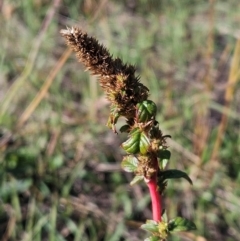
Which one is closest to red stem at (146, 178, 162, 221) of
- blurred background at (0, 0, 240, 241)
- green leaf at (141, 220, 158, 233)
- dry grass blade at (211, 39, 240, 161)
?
green leaf at (141, 220, 158, 233)

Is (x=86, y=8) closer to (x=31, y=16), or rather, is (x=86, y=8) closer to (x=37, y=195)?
(x=31, y=16)

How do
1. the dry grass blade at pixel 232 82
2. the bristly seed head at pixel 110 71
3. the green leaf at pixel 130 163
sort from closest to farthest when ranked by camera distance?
the bristly seed head at pixel 110 71
the green leaf at pixel 130 163
the dry grass blade at pixel 232 82

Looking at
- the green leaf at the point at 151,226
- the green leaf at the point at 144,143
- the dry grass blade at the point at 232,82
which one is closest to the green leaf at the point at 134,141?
the green leaf at the point at 144,143

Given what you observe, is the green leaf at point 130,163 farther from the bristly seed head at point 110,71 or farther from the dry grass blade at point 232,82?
the dry grass blade at point 232,82

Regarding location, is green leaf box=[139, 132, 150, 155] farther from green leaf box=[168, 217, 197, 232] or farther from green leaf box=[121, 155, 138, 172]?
green leaf box=[168, 217, 197, 232]

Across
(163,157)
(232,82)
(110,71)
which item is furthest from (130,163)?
(232,82)

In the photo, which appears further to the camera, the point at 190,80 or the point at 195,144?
the point at 190,80

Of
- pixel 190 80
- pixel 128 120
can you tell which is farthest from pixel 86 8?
pixel 128 120

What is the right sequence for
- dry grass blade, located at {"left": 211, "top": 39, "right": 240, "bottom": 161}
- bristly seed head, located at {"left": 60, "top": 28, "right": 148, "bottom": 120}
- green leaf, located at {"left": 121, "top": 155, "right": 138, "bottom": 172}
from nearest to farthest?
bristly seed head, located at {"left": 60, "top": 28, "right": 148, "bottom": 120}, green leaf, located at {"left": 121, "top": 155, "right": 138, "bottom": 172}, dry grass blade, located at {"left": 211, "top": 39, "right": 240, "bottom": 161}
